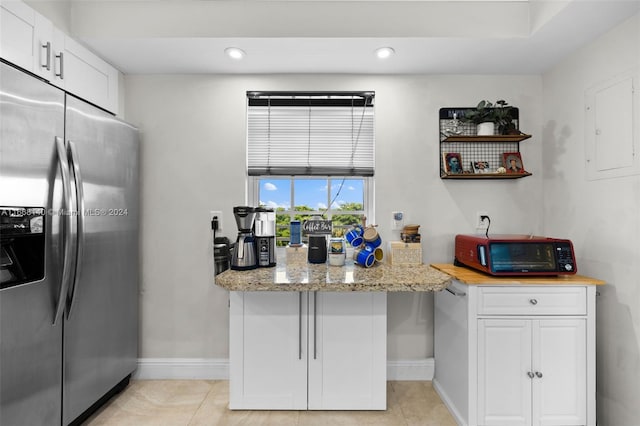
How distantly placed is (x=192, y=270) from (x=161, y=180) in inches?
28.6

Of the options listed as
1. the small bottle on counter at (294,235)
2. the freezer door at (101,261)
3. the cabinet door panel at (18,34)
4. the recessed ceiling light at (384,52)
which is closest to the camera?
the cabinet door panel at (18,34)

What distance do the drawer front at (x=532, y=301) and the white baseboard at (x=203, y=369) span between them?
87cm

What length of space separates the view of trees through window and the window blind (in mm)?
114

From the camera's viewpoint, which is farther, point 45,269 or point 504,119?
point 504,119

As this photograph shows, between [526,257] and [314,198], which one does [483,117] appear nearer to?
[526,257]


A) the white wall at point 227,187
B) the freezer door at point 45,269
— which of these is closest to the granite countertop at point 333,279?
the white wall at point 227,187

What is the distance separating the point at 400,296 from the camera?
2441mm

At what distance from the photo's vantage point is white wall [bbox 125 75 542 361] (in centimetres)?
242

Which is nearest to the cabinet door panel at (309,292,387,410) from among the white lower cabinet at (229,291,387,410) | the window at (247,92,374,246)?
the white lower cabinet at (229,291,387,410)

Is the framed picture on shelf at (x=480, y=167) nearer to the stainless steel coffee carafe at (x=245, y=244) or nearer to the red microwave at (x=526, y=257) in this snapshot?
the red microwave at (x=526, y=257)

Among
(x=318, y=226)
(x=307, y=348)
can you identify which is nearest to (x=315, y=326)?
(x=307, y=348)

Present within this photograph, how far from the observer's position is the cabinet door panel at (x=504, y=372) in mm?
1750

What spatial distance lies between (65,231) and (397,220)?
6.70 feet

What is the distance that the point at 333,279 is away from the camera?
170 cm
